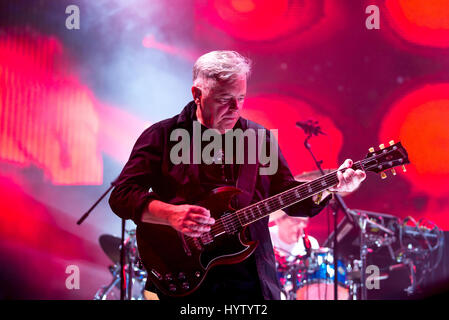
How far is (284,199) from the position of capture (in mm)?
2574

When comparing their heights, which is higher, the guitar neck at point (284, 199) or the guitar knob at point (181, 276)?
the guitar neck at point (284, 199)

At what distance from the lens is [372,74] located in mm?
5094

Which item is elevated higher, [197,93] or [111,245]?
[197,93]

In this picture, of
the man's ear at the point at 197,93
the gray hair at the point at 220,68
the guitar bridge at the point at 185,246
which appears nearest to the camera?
the guitar bridge at the point at 185,246

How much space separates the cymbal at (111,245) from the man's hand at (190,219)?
9.08 feet

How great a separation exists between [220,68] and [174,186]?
0.71 metres

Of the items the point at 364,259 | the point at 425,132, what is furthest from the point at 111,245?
the point at 425,132

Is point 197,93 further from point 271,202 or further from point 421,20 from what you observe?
point 421,20

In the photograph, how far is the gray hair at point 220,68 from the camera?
8.39ft

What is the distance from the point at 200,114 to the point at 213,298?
3.47 feet

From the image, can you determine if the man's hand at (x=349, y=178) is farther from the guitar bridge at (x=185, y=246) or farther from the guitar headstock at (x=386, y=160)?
the guitar bridge at (x=185, y=246)

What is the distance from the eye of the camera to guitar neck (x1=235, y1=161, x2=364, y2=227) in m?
2.48

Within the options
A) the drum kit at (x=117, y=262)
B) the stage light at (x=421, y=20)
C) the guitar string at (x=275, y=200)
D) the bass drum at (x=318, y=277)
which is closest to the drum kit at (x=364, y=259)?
the bass drum at (x=318, y=277)
